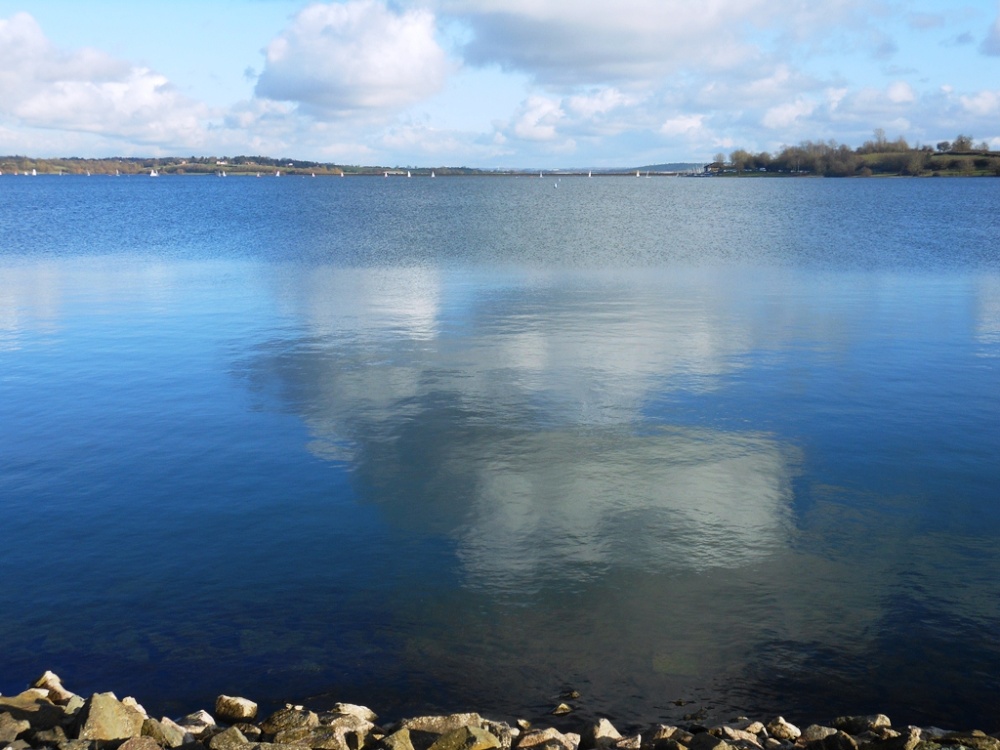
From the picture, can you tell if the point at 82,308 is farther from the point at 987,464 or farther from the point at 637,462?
the point at 987,464

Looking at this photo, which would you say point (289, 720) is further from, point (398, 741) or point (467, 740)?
point (467, 740)

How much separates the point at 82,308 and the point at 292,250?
817 inches

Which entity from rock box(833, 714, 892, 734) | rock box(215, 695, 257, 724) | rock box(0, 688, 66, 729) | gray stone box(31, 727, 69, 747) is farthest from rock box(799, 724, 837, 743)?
rock box(0, 688, 66, 729)

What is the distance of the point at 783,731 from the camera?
25.9ft

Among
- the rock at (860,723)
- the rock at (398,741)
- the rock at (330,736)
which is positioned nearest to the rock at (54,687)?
the rock at (330,736)

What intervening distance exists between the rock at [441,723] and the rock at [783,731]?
2.57 meters

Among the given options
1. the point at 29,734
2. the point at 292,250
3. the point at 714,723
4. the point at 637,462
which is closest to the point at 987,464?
the point at 637,462

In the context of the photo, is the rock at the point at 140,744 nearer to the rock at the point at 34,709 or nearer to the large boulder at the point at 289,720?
the large boulder at the point at 289,720

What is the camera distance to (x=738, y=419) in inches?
648

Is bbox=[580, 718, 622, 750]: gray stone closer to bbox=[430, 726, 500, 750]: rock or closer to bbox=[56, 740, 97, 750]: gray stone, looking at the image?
bbox=[430, 726, 500, 750]: rock

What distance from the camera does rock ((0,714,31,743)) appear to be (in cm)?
750

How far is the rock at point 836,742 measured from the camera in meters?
7.54

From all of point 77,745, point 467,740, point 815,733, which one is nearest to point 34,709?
point 77,745

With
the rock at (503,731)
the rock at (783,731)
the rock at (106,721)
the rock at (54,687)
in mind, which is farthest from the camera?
the rock at (54,687)
